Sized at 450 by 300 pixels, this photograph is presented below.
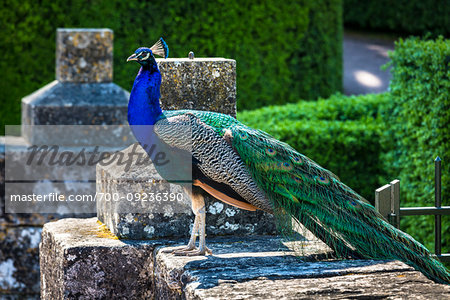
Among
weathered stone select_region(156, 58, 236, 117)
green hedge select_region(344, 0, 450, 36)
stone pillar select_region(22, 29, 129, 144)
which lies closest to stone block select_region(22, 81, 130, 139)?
stone pillar select_region(22, 29, 129, 144)

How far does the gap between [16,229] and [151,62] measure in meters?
3.06

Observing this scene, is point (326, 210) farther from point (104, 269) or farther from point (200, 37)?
point (200, 37)

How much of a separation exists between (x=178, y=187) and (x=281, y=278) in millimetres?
974

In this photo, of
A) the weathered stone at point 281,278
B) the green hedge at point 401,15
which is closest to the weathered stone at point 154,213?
the weathered stone at point 281,278

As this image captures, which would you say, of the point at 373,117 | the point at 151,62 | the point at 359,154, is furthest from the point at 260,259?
the point at 373,117

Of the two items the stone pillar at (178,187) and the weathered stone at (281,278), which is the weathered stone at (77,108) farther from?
the weathered stone at (281,278)

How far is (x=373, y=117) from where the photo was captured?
25.7 ft

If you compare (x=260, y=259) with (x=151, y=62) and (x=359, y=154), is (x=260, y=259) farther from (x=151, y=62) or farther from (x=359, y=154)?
(x=359, y=154)

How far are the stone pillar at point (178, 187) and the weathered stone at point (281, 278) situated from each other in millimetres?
293

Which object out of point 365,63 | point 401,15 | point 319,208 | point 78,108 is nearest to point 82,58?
point 78,108

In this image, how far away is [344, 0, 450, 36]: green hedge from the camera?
52.3 feet

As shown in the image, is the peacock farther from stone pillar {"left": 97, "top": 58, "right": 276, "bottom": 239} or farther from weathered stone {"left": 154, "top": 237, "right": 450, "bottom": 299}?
stone pillar {"left": 97, "top": 58, "right": 276, "bottom": 239}

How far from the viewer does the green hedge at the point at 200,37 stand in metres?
9.40

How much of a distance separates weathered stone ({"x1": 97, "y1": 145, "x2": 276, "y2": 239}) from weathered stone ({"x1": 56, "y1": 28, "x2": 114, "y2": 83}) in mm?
3072
